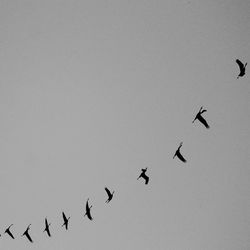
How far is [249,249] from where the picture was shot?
155 feet

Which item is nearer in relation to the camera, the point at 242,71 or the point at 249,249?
the point at 242,71

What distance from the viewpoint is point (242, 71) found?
12.6m

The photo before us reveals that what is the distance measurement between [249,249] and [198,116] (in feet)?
133

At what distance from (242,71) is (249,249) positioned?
41.4 metres

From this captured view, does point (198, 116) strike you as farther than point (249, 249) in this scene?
No

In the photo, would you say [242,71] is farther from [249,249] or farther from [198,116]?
[249,249]

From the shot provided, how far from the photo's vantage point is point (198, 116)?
43.5 ft

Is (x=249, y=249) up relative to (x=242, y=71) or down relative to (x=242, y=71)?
down

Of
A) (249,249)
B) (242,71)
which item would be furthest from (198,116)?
(249,249)

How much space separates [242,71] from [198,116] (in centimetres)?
227

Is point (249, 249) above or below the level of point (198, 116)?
below
